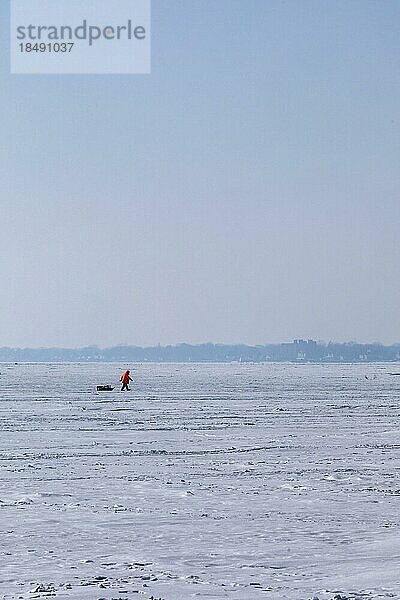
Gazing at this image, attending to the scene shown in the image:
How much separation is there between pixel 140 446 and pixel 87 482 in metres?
5.68

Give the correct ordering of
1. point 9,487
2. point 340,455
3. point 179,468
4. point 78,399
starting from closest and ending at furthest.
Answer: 1. point 9,487
2. point 179,468
3. point 340,455
4. point 78,399

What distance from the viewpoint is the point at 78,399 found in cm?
4131

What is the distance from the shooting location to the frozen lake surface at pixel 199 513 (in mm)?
8422

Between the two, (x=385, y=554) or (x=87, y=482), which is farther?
(x=87, y=482)

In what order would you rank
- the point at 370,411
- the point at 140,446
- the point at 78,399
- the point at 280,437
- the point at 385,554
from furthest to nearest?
the point at 78,399
the point at 370,411
the point at 280,437
the point at 140,446
the point at 385,554

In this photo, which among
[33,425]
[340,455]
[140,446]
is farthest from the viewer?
[33,425]

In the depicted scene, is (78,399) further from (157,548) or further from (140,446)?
(157,548)

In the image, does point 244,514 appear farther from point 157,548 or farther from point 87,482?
point 87,482

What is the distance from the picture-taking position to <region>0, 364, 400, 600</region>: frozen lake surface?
8422 mm

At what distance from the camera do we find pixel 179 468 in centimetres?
1648

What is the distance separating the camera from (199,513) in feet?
39.2

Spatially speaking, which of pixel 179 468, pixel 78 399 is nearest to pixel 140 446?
pixel 179 468

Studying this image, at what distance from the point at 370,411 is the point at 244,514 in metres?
21.7

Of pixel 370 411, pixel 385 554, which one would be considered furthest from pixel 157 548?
pixel 370 411
